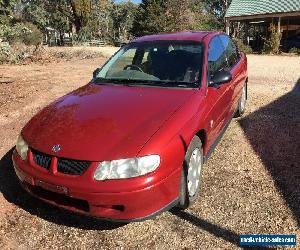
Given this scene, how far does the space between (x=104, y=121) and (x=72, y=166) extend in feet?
2.15

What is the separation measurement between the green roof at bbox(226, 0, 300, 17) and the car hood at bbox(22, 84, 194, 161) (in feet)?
77.5

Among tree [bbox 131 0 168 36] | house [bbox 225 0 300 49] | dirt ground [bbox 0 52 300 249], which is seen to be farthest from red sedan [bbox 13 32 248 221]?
tree [bbox 131 0 168 36]

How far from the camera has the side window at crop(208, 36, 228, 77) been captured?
4818 millimetres

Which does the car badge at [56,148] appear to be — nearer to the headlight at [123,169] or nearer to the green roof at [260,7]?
the headlight at [123,169]

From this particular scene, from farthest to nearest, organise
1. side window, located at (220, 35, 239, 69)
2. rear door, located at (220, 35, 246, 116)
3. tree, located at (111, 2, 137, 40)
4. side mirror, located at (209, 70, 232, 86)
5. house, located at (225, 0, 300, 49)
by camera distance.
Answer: tree, located at (111, 2, 137, 40)
house, located at (225, 0, 300, 49)
side window, located at (220, 35, 239, 69)
rear door, located at (220, 35, 246, 116)
side mirror, located at (209, 70, 232, 86)

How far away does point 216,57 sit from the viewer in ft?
17.0

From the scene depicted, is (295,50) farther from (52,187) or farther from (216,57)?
(52,187)

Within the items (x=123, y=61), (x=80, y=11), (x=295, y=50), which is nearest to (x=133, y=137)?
(x=123, y=61)

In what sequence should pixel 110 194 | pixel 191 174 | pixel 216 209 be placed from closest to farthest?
pixel 110 194 < pixel 191 174 < pixel 216 209

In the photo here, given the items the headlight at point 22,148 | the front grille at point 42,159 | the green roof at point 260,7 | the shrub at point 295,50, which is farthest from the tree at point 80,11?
the front grille at point 42,159

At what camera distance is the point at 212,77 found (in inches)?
181

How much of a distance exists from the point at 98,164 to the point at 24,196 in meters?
1.61

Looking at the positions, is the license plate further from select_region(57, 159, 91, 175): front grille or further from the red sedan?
select_region(57, 159, 91, 175): front grille

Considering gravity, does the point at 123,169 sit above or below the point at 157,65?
below
